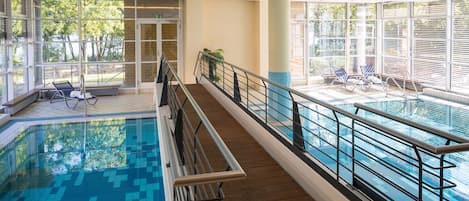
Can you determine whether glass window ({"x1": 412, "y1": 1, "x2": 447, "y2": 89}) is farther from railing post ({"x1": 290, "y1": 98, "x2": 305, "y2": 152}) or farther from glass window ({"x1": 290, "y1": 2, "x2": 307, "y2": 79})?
railing post ({"x1": 290, "y1": 98, "x2": 305, "y2": 152})

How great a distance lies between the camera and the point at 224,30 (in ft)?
43.9

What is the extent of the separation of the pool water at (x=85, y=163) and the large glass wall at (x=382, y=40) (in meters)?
7.57

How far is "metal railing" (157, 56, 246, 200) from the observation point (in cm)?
214

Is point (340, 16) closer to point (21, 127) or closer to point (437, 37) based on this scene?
point (437, 37)

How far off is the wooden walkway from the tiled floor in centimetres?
558

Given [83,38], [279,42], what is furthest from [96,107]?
[279,42]

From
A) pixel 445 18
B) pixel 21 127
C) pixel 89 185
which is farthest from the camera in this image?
pixel 445 18

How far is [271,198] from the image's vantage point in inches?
140

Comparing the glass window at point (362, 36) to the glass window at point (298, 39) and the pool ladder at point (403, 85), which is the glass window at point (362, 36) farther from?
the glass window at point (298, 39)

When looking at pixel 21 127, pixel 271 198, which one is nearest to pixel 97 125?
pixel 21 127

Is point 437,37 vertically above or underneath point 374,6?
underneath

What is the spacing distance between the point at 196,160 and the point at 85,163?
4.64 meters

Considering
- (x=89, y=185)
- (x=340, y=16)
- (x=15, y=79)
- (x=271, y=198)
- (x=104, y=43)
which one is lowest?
(x=89, y=185)

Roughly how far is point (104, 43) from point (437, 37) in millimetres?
10619
